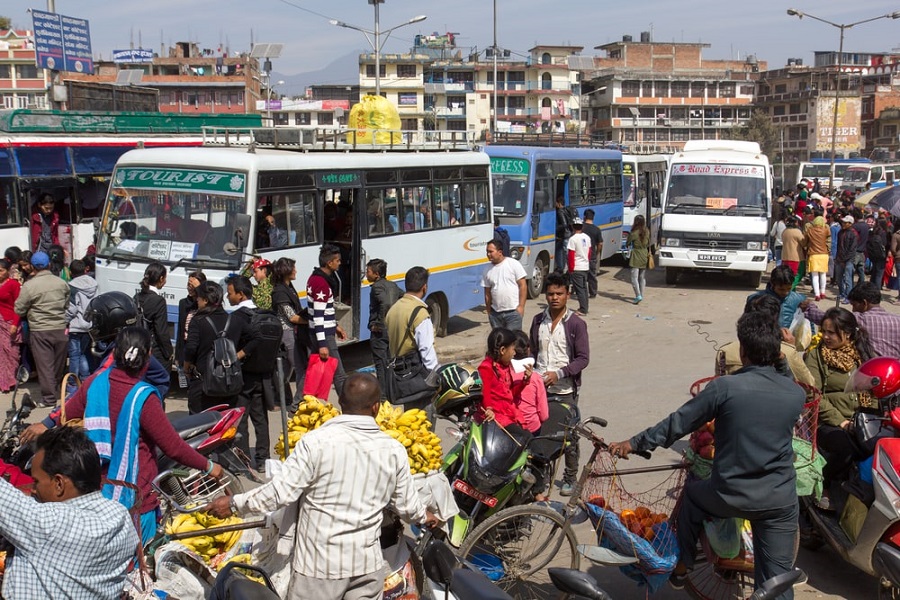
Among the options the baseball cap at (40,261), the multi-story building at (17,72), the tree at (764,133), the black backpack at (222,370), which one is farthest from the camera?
the tree at (764,133)

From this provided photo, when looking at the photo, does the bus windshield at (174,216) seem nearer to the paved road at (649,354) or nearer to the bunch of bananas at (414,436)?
the paved road at (649,354)

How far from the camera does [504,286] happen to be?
10.4m

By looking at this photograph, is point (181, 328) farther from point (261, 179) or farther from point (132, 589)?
point (132, 589)

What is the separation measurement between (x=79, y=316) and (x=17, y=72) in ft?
255

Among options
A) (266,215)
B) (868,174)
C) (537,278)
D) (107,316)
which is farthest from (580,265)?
(868,174)

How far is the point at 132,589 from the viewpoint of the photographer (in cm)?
450

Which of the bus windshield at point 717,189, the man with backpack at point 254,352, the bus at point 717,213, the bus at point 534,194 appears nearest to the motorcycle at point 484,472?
the man with backpack at point 254,352

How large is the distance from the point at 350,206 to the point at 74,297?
4185mm

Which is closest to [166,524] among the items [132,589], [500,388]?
[132,589]

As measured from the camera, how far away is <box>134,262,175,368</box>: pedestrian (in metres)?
9.08

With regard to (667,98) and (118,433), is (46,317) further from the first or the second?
(667,98)

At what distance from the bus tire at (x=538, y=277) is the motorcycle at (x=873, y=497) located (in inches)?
472

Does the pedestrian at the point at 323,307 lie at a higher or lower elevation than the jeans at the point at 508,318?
higher

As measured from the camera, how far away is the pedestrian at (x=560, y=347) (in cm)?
702
